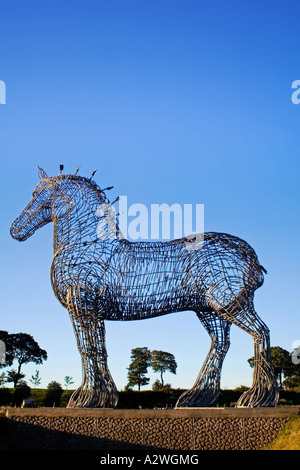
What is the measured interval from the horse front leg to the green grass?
14.1 feet

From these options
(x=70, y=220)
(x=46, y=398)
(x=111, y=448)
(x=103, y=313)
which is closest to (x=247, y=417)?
(x=111, y=448)

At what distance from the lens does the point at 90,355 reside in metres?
12.6

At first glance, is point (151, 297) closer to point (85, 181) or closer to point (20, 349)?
point (85, 181)

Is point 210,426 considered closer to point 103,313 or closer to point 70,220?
point 103,313

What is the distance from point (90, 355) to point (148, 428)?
2.46m

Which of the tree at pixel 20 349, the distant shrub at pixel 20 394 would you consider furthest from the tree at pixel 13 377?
the distant shrub at pixel 20 394

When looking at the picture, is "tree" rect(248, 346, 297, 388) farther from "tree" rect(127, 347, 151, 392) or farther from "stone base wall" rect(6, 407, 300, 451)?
"stone base wall" rect(6, 407, 300, 451)

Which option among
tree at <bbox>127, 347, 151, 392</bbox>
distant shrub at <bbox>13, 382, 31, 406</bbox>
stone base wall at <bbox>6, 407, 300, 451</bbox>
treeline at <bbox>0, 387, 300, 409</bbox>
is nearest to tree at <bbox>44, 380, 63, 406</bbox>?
treeline at <bbox>0, 387, 300, 409</bbox>

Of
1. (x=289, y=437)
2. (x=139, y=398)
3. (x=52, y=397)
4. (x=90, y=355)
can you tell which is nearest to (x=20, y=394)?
(x=52, y=397)

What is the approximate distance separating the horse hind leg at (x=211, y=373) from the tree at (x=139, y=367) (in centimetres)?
1632

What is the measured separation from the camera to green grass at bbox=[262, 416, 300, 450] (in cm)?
1076

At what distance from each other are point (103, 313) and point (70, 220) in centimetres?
303

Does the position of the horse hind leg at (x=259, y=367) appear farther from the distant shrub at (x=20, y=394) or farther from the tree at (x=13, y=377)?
the tree at (x=13, y=377)

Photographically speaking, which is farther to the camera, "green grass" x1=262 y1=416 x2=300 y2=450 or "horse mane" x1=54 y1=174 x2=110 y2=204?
"horse mane" x1=54 y1=174 x2=110 y2=204
